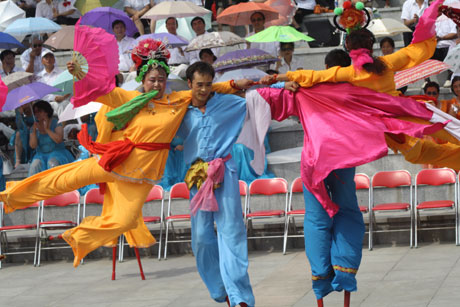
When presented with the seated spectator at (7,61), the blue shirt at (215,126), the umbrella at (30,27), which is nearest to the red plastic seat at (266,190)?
the blue shirt at (215,126)

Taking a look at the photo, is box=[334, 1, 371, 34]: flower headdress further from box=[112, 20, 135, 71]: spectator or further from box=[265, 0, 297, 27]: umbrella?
box=[112, 20, 135, 71]: spectator

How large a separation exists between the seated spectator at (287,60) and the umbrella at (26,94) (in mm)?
3335

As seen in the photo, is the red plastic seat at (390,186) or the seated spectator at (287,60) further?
the seated spectator at (287,60)

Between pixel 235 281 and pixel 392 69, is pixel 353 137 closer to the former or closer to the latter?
pixel 392 69

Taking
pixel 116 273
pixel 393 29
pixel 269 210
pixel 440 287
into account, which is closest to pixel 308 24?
pixel 393 29

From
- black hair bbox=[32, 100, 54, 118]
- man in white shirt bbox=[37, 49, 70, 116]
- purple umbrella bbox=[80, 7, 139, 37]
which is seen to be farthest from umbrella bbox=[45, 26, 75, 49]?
black hair bbox=[32, 100, 54, 118]

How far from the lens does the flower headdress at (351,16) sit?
6578mm

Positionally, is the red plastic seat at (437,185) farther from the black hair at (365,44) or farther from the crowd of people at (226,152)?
the black hair at (365,44)

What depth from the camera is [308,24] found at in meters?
15.3

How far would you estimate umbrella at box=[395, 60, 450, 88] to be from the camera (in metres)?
7.75

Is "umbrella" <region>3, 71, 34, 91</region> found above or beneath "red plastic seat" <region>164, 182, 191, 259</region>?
above

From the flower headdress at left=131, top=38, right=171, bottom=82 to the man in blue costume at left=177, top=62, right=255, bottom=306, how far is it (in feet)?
1.16

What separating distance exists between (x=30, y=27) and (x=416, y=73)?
795cm

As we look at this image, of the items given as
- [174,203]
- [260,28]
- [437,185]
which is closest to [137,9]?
[260,28]
